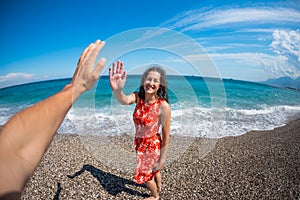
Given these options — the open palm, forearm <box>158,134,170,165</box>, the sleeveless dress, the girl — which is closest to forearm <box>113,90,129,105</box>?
the girl

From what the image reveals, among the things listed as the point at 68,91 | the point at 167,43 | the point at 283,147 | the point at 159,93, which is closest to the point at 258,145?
the point at 283,147

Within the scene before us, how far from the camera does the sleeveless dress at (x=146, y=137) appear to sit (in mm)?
2887

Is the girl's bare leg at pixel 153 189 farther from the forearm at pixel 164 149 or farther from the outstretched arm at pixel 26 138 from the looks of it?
the outstretched arm at pixel 26 138

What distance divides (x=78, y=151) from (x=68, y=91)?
5.47m

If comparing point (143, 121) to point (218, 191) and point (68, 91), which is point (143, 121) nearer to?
point (68, 91)

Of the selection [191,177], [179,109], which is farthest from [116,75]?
[179,109]

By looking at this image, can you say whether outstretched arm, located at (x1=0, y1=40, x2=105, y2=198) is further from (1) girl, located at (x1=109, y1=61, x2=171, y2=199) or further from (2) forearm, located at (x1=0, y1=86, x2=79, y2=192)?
(1) girl, located at (x1=109, y1=61, x2=171, y2=199)

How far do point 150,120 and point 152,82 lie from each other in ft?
1.95

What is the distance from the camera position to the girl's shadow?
388cm

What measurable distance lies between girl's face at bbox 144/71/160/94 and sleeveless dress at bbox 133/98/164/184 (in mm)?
234

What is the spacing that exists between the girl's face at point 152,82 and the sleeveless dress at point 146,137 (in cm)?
23

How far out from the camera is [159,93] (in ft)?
10.0

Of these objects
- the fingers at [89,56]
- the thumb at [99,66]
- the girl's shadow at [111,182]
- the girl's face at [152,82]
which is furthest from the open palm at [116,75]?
the girl's shadow at [111,182]

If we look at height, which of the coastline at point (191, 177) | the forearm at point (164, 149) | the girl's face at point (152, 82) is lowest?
the coastline at point (191, 177)
